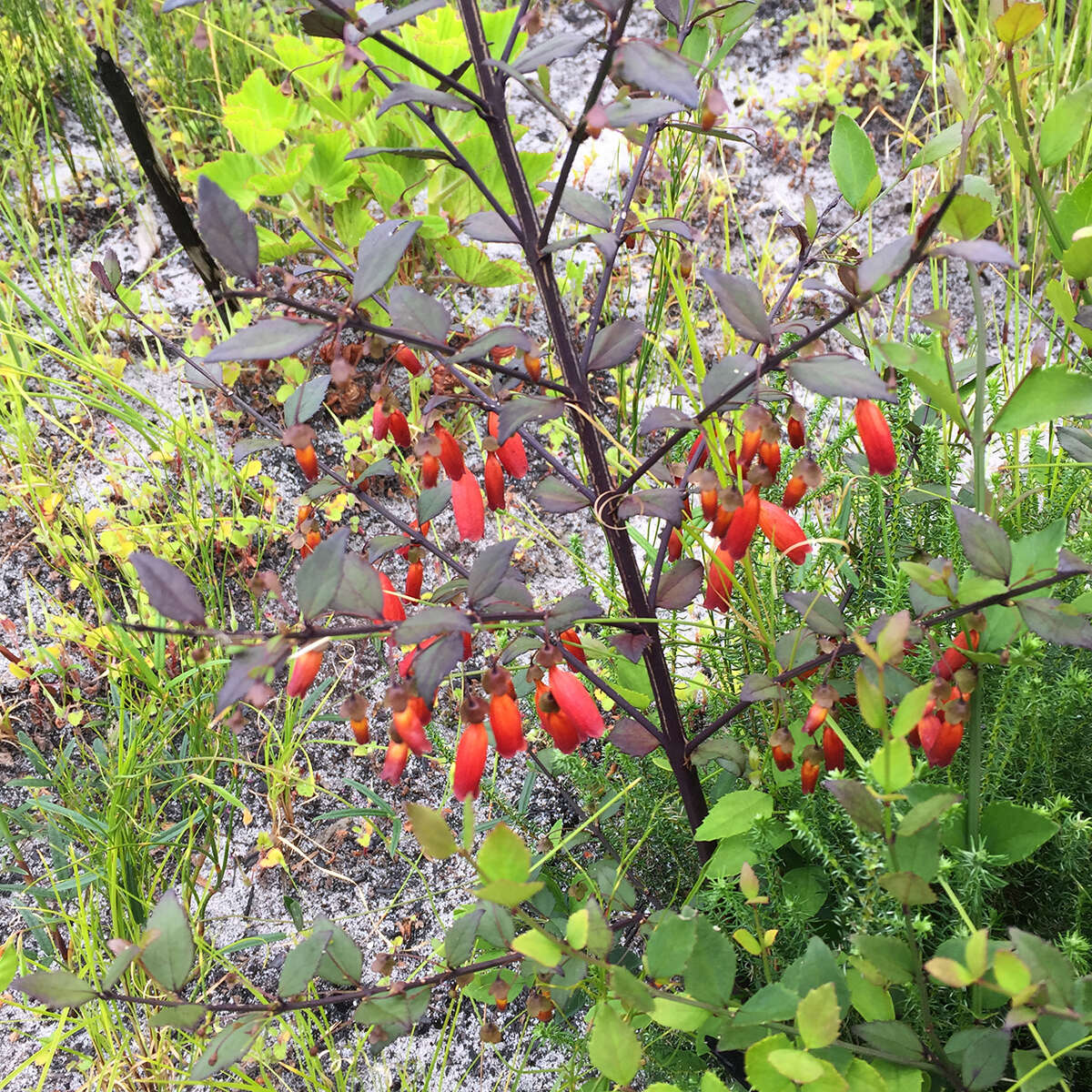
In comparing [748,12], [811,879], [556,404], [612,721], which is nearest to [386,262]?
[556,404]

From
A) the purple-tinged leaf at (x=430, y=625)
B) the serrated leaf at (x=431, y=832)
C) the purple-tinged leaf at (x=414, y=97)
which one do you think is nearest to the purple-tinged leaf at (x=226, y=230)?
the purple-tinged leaf at (x=414, y=97)

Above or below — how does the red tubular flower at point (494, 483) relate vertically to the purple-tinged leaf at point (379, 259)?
below

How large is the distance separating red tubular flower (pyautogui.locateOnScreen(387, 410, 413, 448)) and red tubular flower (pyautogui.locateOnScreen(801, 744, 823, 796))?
0.44m

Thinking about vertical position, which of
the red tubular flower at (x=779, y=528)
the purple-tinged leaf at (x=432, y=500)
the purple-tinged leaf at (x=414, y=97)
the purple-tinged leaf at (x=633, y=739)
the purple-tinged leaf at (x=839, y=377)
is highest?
the purple-tinged leaf at (x=414, y=97)

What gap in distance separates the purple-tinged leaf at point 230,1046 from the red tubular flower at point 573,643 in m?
0.40

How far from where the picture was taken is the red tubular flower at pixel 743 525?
75 centimetres

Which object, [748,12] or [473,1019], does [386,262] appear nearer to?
[748,12]

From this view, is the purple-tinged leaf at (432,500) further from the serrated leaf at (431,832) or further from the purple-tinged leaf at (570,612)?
the serrated leaf at (431,832)

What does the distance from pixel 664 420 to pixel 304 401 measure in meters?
0.31

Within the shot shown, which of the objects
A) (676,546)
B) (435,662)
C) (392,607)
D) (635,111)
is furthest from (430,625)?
(676,546)

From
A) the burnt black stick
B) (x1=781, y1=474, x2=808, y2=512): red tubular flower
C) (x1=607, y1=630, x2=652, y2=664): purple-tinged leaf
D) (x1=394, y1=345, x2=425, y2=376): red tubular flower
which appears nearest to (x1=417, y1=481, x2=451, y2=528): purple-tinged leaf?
(x1=394, y1=345, x2=425, y2=376): red tubular flower

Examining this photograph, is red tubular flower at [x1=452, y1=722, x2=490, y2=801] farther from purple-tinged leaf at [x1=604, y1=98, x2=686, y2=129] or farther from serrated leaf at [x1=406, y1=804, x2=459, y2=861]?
purple-tinged leaf at [x1=604, y1=98, x2=686, y2=129]

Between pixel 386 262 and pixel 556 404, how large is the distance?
0.62ft

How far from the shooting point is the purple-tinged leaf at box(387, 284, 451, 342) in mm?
673
